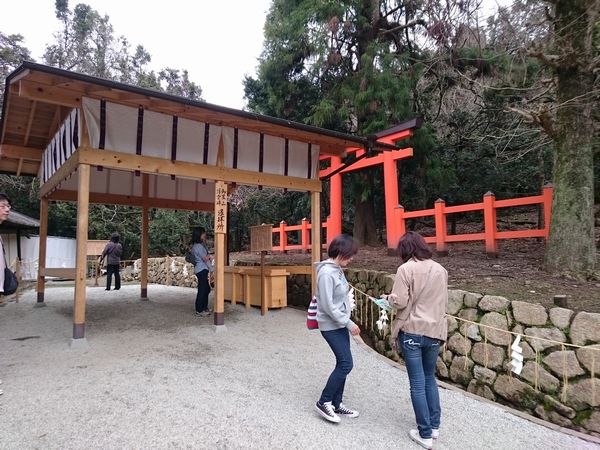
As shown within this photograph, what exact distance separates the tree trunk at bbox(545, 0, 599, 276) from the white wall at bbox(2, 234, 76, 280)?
17.9 m

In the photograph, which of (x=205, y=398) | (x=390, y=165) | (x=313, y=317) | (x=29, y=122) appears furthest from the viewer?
(x=390, y=165)

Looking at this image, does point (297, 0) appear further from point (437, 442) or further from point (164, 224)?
point (164, 224)

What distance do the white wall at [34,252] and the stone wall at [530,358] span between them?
16.8 meters

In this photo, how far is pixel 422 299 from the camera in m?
2.97

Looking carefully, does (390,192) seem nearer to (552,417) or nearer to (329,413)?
(552,417)

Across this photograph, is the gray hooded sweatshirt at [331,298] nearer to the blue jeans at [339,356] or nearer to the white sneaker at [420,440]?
the blue jeans at [339,356]

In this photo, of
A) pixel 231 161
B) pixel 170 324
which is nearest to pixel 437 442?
pixel 170 324

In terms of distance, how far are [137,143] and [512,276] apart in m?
6.27

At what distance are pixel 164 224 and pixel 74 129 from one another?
15940 mm

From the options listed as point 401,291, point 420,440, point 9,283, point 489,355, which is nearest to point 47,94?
point 9,283

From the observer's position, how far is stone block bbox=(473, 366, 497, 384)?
195 inches

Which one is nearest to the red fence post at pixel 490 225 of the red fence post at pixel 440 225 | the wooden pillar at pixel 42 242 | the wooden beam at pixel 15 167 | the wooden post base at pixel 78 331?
the red fence post at pixel 440 225

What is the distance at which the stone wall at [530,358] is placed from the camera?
13.9ft

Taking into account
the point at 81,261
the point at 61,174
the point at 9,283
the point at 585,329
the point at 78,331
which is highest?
the point at 61,174
